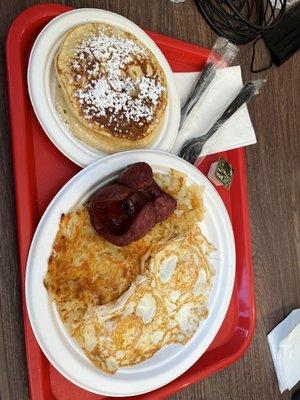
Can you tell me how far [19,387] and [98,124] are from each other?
0.73 meters

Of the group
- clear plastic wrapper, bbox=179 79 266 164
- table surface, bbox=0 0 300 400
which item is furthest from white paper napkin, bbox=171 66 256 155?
table surface, bbox=0 0 300 400

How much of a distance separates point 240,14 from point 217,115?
340mm

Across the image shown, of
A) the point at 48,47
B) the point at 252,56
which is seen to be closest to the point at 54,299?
the point at 48,47

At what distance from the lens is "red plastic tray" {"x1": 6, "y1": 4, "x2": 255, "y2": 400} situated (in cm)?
126

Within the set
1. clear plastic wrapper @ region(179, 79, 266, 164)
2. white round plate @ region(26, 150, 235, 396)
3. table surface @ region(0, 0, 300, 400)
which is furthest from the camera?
table surface @ region(0, 0, 300, 400)

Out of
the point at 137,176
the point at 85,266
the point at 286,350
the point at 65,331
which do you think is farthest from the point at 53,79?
the point at 286,350

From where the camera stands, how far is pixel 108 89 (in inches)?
52.0

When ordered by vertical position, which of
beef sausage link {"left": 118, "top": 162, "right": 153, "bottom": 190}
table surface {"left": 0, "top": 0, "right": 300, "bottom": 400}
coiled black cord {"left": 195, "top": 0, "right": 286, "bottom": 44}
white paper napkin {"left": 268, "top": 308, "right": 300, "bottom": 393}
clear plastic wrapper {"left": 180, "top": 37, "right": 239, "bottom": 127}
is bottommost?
white paper napkin {"left": 268, "top": 308, "right": 300, "bottom": 393}

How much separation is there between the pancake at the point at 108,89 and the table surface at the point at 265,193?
0.24 m

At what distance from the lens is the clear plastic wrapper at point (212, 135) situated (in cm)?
154

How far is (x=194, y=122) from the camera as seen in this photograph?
1.61 metres

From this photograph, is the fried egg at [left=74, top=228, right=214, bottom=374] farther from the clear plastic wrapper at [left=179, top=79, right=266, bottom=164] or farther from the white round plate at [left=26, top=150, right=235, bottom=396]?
the clear plastic wrapper at [left=179, top=79, right=266, bottom=164]

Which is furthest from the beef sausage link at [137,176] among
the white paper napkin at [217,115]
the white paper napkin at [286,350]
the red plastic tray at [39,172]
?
the white paper napkin at [286,350]

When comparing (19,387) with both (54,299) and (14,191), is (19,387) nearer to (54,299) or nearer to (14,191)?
(54,299)
